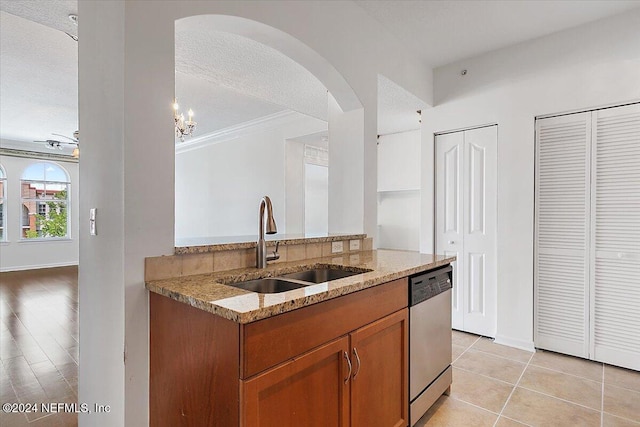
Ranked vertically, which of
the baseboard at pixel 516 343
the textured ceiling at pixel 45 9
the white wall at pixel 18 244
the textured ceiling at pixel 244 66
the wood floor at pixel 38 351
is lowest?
the wood floor at pixel 38 351

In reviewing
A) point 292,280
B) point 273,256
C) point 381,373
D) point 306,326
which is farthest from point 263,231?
point 381,373

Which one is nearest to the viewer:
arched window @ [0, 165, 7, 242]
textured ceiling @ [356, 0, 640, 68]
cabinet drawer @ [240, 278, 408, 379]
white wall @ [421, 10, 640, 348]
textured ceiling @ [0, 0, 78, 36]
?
cabinet drawer @ [240, 278, 408, 379]

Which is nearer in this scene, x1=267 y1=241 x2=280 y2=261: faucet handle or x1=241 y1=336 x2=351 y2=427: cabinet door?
x1=241 y1=336 x2=351 y2=427: cabinet door

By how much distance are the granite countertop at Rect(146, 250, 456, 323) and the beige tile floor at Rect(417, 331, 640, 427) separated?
946mm

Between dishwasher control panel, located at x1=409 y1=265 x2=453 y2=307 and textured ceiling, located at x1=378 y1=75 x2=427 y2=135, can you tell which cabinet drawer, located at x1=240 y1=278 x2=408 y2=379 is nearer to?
dishwasher control panel, located at x1=409 y1=265 x2=453 y2=307

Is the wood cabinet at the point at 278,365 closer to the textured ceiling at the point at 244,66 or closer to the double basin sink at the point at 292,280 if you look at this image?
the double basin sink at the point at 292,280

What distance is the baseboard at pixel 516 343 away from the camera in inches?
120

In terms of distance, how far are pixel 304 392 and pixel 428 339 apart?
3.43 feet

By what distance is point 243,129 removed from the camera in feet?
19.0

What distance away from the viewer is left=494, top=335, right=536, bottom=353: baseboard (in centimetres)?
305

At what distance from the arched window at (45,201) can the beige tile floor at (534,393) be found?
896 cm

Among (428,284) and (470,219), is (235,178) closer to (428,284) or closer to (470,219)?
(470,219)

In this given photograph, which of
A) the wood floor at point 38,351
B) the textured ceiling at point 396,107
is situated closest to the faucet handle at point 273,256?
the wood floor at point 38,351

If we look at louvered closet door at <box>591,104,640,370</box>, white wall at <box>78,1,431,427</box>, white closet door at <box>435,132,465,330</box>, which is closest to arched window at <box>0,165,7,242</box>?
white wall at <box>78,1,431,427</box>
